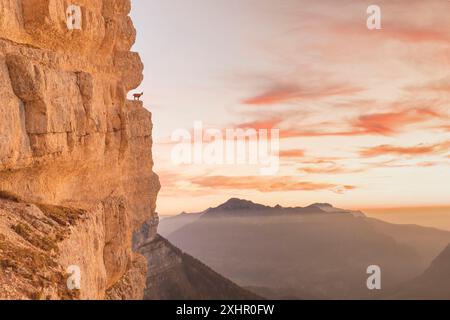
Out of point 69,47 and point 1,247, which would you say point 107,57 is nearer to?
point 69,47

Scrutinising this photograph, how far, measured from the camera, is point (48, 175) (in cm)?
2584

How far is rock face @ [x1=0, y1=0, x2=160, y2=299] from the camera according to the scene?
19.2 metres

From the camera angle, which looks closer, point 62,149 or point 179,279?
point 62,149

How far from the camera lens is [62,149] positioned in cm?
2622

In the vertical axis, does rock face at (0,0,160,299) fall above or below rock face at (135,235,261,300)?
above

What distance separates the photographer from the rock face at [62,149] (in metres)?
19.2

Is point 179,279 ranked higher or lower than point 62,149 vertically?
lower

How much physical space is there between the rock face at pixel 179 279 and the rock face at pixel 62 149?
88479mm

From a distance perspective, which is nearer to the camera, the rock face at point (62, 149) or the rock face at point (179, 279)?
the rock face at point (62, 149)

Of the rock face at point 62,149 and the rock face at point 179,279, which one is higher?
the rock face at point 62,149

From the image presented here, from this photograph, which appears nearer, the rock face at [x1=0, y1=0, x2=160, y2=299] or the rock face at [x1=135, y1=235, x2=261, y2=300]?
the rock face at [x1=0, y1=0, x2=160, y2=299]

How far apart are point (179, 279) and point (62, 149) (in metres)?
114

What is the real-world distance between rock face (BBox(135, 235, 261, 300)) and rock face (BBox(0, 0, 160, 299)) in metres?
88.5
